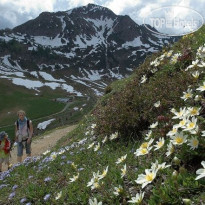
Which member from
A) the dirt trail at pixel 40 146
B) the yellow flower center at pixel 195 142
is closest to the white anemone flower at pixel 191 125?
the yellow flower center at pixel 195 142

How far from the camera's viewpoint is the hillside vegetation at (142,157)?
3680 mm

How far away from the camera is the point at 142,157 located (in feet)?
17.3

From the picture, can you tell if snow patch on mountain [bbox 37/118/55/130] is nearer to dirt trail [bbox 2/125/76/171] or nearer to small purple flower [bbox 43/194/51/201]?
dirt trail [bbox 2/125/76/171]

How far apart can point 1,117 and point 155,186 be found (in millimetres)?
107914

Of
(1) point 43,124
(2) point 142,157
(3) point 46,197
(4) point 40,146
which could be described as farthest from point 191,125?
(1) point 43,124

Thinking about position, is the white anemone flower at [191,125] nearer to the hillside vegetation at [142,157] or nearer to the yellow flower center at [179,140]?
the hillside vegetation at [142,157]

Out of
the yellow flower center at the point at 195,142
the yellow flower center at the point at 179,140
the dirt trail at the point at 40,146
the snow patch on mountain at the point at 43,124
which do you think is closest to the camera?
the yellow flower center at the point at 195,142

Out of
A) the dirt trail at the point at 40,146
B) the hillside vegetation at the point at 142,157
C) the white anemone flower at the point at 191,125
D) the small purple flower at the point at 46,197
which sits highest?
the white anemone flower at the point at 191,125

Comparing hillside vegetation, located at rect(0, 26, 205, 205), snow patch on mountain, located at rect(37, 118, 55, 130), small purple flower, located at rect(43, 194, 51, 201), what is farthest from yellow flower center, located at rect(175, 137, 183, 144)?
snow patch on mountain, located at rect(37, 118, 55, 130)

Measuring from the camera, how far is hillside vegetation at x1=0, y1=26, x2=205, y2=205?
3.68 m

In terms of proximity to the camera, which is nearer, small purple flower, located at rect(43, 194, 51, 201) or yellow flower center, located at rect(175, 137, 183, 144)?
yellow flower center, located at rect(175, 137, 183, 144)

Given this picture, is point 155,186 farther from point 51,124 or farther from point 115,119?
point 51,124

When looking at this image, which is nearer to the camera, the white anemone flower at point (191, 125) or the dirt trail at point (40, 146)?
the white anemone flower at point (191, 125)

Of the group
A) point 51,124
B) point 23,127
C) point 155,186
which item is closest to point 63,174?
point 155,186
